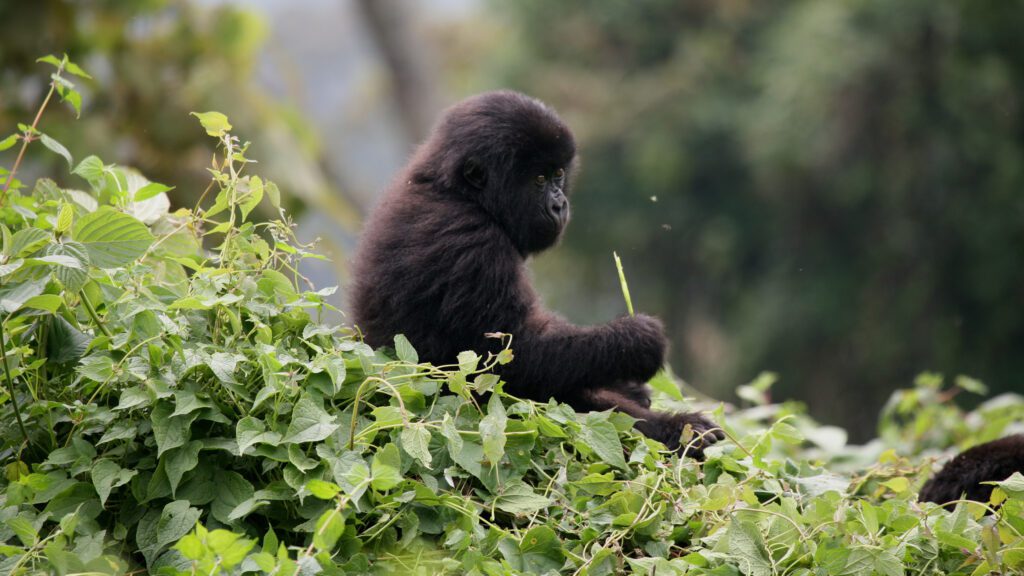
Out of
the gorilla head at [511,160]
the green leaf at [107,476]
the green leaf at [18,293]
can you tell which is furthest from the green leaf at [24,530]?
the gorilla head at [511,160]

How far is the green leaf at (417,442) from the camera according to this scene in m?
2.64

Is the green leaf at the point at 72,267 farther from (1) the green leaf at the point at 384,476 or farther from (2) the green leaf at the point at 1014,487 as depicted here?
(2) the green leaf at the point at 1014,487

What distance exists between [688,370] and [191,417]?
43.5ft

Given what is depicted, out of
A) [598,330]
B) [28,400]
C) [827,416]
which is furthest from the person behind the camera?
[827,416]

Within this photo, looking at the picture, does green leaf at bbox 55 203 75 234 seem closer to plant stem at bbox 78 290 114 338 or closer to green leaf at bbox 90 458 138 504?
plant stem at bbox 78 290 114 338

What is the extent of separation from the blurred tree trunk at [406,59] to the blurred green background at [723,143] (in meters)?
0.03

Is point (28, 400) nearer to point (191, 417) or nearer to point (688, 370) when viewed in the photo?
point (191, 417)

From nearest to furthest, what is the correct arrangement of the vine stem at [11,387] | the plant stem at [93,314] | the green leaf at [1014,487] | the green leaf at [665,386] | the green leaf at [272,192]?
the vine stem at [11,387]
the plant stem at [93,314]
the green leaf at [1014,487]
the green leaf at [272,192]
the green leaf at [665,386]

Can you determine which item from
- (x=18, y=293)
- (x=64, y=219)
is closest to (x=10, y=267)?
(x=18, y=293)

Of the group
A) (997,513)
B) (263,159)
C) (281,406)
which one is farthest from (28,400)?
(263,159)

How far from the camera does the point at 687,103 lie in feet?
50.9

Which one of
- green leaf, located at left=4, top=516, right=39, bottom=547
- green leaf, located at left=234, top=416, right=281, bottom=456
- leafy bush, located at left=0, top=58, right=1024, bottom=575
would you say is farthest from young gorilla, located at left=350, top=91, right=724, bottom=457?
green leaf, located at left=4, top=516, right=39, bottom=547

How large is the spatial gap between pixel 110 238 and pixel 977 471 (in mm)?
3067

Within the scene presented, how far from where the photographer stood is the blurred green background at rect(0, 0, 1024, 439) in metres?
9.20
